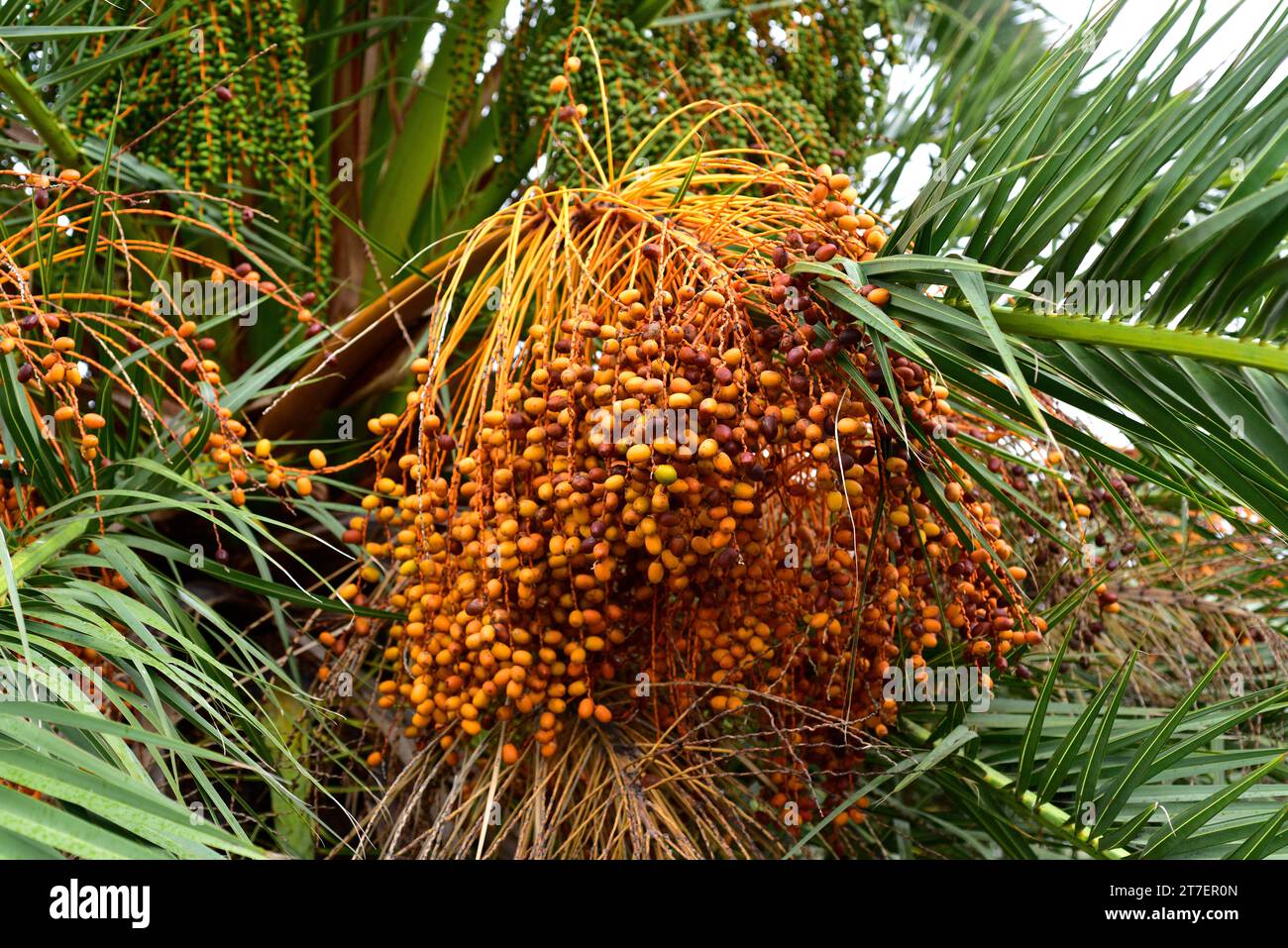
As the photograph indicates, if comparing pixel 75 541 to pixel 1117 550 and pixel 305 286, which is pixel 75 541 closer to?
pixel 305 286

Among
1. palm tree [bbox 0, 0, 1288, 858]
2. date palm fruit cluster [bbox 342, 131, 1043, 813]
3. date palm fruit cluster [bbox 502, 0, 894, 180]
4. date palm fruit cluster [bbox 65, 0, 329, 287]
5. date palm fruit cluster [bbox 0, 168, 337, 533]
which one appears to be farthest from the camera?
date palm fruit cluster [bbox 502, 0, 894, 180]

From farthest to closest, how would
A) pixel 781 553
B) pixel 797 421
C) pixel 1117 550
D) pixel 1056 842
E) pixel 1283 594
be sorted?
pixel 1283 594 → pixel 1117 550 → pixel 1056 842 → pixel 781 553 → pixel 797 421

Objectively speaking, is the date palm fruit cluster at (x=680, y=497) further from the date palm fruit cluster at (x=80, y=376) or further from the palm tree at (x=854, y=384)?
the date palm fruit cluster at (x=80, y=376)

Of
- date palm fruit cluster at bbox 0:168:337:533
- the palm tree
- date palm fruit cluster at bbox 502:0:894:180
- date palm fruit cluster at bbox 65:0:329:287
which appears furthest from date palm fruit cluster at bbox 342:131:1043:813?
date palm fruit cluster at bbox 65:0:329:287

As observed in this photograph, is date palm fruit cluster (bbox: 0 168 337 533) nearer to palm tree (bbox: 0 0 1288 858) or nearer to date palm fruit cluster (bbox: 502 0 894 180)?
palm tree (bbox: 0 0 1288 858)

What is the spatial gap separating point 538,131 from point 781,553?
3.97 ft

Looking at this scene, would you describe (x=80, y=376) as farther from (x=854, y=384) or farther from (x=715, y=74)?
(x=715, y=74)

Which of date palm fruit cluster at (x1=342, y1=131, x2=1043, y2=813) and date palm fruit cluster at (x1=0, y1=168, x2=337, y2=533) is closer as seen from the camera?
date palm fruit cluster at (x1=342, y1=131, x2=1043, y2=813)

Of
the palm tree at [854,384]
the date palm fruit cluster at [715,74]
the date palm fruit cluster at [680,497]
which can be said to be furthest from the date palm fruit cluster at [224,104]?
the date palm fruit cluster at [680,497]

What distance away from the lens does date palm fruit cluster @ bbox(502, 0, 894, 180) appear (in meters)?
2.22

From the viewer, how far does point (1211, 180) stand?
1.27 meters

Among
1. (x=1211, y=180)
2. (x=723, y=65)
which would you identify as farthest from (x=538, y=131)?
(x=1211, y=180)

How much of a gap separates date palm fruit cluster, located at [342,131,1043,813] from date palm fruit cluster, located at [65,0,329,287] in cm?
60
